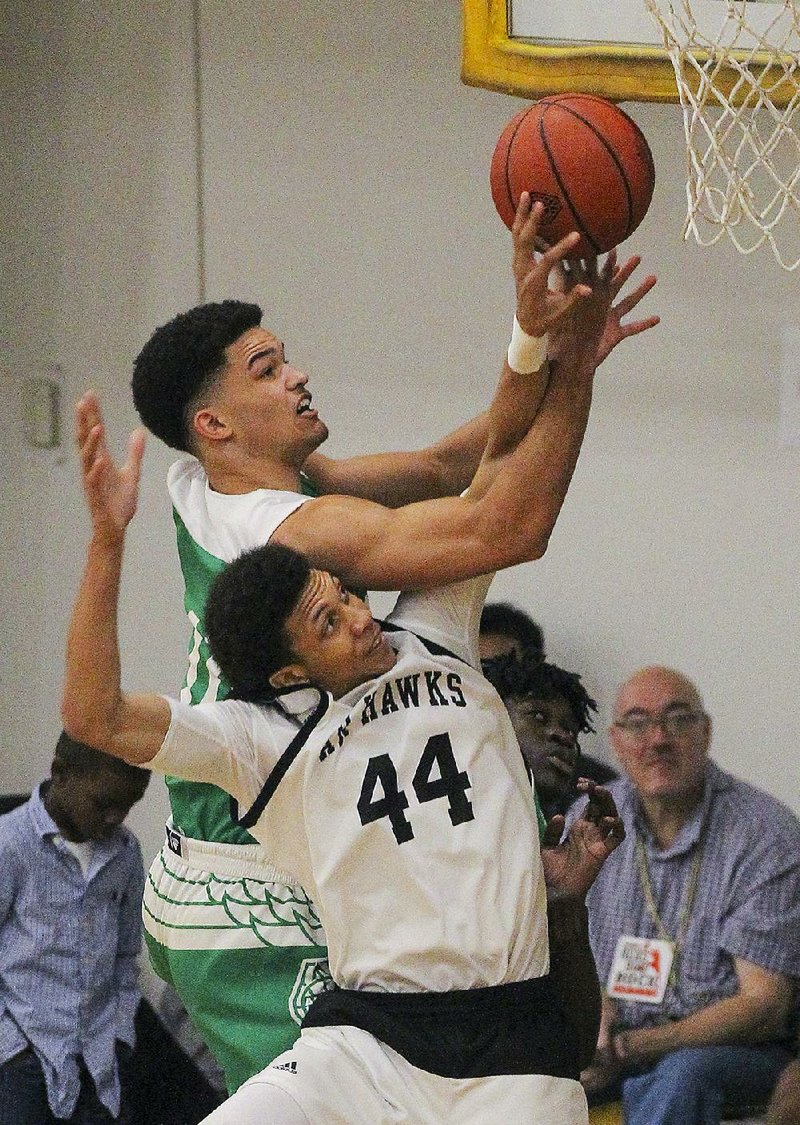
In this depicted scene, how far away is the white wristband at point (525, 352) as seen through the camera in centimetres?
270

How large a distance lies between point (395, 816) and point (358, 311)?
3.59 m

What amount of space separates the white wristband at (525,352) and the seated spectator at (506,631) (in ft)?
8.13

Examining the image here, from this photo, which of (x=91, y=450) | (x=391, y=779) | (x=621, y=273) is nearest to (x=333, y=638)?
(x=391, y=779)

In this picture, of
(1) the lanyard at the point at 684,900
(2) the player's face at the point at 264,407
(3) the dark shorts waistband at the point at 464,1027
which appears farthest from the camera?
(1) the lanyard at the point at 684,900

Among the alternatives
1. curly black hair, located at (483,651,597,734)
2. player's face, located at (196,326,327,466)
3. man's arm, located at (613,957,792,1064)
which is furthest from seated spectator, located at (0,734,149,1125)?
player's face, located at (196,326,327,466)

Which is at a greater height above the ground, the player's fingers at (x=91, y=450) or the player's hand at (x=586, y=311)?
the player's hand at (x=586, y=311)

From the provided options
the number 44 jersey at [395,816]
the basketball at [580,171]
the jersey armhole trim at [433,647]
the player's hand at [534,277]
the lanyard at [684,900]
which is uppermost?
the basketball at [580,171]

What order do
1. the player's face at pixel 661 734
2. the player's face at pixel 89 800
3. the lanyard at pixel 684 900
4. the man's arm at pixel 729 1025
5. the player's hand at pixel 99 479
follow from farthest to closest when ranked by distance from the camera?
the player's face at pixel 89 800 → the player's face at pixel 661 734 → the lanyard at pixel 684 900 → the man's arm at pixel 729 1025 → the player's hand at pixel 99 479

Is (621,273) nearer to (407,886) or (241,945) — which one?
(407,886)

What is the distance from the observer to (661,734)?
4.75m

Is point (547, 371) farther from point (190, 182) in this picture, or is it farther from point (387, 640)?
point (190, 182)

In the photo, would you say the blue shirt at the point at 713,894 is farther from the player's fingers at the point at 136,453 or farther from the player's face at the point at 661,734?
the player's fingers at the point at 136,453

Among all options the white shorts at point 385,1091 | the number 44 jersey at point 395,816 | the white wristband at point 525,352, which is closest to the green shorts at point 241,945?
the number 44 jersey at point 395,816

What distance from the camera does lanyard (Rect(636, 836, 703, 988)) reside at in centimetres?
448
